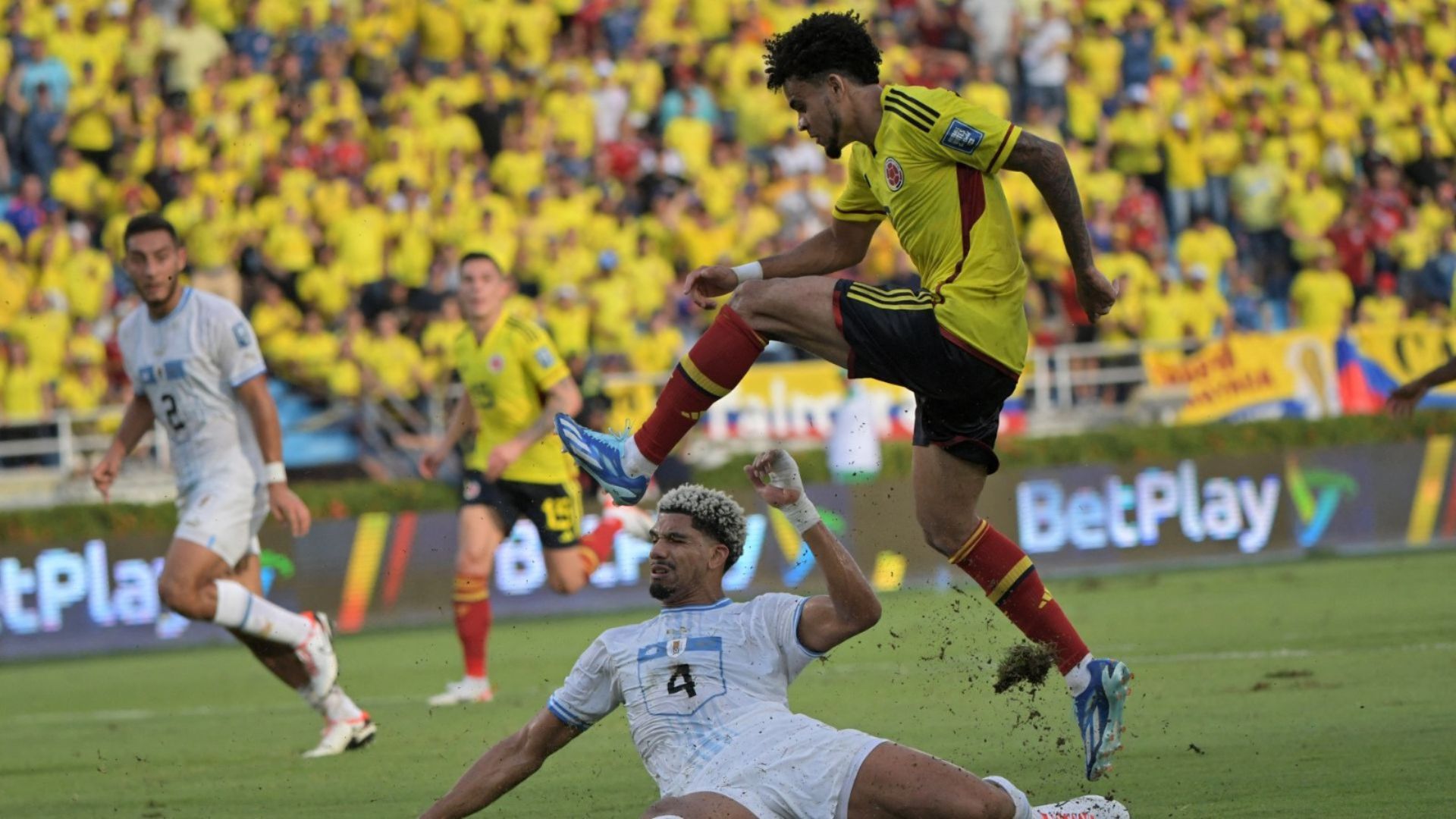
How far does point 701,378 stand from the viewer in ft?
22.2

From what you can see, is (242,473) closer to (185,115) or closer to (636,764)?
(636,764)

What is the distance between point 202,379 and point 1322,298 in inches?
577

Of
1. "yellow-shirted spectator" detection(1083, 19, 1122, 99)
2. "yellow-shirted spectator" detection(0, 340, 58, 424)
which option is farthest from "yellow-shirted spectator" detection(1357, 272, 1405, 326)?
"yellow-shirted spectator" detection(0, 340, 58, 424)

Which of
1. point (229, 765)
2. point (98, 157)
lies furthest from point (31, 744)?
point (98, 157)

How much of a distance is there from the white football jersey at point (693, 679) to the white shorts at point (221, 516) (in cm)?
384

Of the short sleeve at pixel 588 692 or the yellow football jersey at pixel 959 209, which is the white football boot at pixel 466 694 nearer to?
the short sleeve at pixel 588 692

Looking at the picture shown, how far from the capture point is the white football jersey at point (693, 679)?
237 inches

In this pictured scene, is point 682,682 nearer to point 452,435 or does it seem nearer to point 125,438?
point 125,438

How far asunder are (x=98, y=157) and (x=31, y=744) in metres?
10.6

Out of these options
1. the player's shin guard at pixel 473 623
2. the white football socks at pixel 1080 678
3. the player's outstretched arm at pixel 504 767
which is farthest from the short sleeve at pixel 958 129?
the player's shin guard at pixel 473 623

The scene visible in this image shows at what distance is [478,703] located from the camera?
11.4 metres

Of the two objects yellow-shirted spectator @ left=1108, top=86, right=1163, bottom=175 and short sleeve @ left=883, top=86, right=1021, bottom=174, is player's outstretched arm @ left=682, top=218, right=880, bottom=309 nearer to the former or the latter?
short sleeve @ left=883, top=86, right=1021, bottom=174

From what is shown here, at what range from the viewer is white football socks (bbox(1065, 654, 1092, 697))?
23.4 ft

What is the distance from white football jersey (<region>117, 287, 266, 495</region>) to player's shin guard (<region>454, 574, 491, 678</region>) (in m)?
2.07
